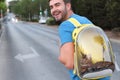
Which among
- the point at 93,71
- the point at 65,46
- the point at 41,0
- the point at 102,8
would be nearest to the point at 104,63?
the point at 93,71

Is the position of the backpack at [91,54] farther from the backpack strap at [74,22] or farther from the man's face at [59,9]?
the man's face at [59,9]

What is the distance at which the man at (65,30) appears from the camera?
10.3ft

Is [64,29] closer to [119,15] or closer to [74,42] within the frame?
[74,42]

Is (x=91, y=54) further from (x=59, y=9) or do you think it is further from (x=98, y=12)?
(x=98, y=12)

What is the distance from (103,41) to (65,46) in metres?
0.32

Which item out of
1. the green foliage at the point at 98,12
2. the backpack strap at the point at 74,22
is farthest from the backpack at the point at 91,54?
the green foliage at the point at 98,12

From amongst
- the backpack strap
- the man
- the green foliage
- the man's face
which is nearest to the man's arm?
the man

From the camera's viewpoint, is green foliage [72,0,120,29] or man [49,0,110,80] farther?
green foliage [72,0,120,29]

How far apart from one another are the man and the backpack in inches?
2.9

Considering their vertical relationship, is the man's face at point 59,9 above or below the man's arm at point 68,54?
above

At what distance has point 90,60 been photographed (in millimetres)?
3014

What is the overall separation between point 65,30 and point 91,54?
34cm

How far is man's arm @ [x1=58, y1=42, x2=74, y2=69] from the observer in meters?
3.13

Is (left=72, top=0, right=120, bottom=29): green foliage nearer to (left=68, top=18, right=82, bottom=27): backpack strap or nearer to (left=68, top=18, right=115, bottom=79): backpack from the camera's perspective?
(left=68, top=18, right=82, bottom=27): backpack strap
